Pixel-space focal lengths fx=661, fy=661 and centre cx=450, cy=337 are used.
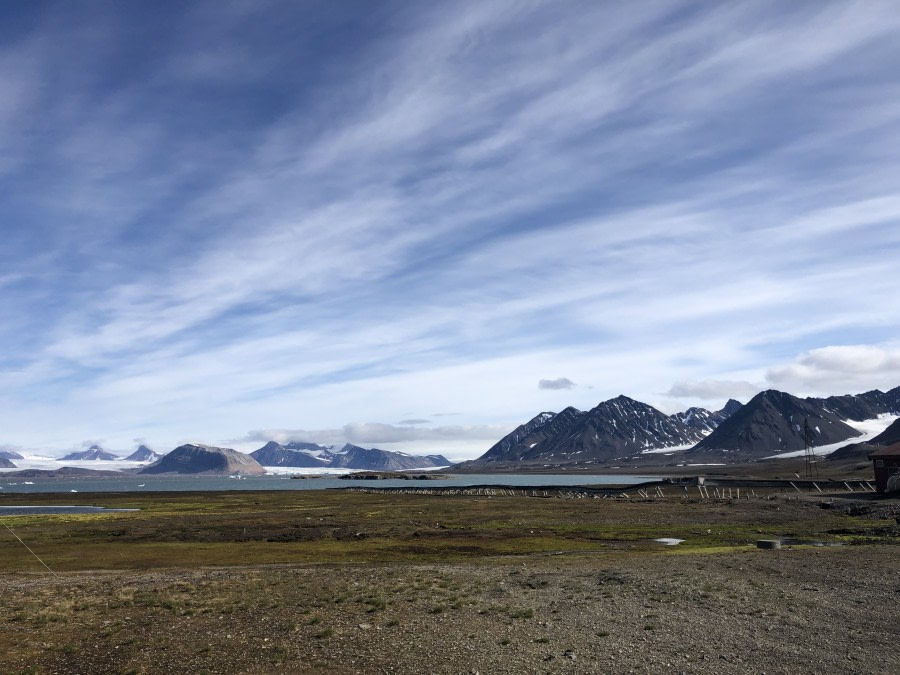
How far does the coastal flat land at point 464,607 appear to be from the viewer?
19094 mm

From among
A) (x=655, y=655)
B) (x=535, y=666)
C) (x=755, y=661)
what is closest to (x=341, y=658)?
(x=535, y=666)

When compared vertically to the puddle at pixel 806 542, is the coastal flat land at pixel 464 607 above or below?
above

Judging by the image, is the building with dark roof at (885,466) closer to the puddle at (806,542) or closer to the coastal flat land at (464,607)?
the coastal flat land at (464,607)

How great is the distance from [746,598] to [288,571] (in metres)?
23.9

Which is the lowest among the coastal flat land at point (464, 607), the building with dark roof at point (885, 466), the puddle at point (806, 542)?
the puddle at point (806, 542)

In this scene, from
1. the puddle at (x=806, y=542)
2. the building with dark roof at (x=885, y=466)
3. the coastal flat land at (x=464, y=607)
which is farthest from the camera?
the building with dark roof at (x=885, y=466)

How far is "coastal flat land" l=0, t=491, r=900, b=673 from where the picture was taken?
19094mm

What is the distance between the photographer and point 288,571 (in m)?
37.3

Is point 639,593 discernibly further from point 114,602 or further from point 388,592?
point 114,602

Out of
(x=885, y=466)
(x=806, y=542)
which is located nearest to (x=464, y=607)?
(x=806, y=542)

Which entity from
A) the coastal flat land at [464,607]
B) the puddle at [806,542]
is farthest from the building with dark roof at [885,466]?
the puddle at [806,542]

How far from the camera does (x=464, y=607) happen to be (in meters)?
25.5

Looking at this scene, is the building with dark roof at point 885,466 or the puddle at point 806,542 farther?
the building with dark roof at point 885,466

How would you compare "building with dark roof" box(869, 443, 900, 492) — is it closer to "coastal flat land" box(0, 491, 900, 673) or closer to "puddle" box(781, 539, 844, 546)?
Result: "coastal flat land" box(0, 491, 900, 673)
